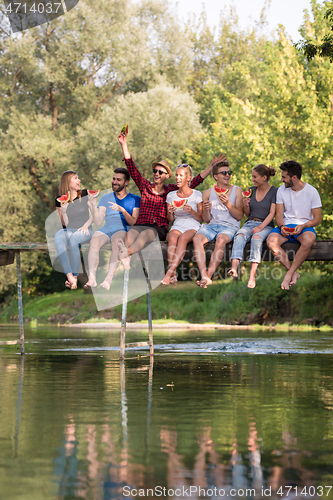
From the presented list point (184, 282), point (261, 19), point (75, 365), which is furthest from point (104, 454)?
point (261, 19)

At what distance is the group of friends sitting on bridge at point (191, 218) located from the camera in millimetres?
10203

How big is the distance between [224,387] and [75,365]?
11.1ft

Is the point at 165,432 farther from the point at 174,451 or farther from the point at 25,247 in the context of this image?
the point at 25,247

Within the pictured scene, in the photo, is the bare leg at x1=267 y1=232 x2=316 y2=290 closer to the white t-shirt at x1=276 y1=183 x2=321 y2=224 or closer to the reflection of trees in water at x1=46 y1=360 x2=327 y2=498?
the white t-shirt at x1=276 y1=183 x2=321 y2=224

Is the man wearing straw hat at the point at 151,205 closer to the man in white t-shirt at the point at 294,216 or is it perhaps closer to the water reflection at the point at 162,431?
the man in white t-shirt at the point at 294,216

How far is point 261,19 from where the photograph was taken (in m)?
57.1

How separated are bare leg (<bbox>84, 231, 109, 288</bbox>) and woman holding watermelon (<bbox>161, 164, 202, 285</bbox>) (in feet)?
3.15

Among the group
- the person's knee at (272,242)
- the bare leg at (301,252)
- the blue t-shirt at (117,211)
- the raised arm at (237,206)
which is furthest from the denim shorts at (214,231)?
the blue t-shirt at (117,211)

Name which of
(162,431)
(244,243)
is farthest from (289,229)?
(162,431)

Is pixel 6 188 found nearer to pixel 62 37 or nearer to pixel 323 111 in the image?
pixel 62 37

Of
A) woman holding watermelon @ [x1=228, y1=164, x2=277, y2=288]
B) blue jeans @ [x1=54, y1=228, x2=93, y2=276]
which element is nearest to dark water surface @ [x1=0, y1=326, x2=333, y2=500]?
blue jeans @ [x1=54, y1=228, x2=93, y2=276]

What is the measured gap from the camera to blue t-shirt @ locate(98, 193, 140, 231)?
35.5ft

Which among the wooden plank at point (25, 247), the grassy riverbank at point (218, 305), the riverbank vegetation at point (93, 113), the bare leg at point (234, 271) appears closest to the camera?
the bare leg at point (234, 271)

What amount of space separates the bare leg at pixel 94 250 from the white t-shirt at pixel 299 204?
2605 millimetres
